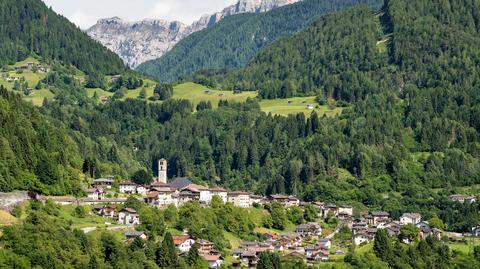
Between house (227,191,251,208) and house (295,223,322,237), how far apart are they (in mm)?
10309

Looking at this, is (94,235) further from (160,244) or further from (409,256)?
(409,256)

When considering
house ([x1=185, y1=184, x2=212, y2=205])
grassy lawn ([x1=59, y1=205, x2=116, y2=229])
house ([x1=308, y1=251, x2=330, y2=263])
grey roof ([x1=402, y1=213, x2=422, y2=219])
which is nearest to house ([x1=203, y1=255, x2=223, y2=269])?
grassy lawn ([x1=59, y1=205, x2=116, y2=229])

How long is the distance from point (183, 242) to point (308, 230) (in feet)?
116

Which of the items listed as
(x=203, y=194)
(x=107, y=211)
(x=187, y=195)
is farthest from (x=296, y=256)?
(x=203, y=194)

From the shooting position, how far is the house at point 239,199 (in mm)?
166750

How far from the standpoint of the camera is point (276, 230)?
525 ft

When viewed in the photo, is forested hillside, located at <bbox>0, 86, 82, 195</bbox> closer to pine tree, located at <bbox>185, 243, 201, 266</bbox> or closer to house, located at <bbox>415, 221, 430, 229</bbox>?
pine tree, located at <bbox>185, 243, 201, 266</bbox>

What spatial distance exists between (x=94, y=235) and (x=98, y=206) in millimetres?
20599

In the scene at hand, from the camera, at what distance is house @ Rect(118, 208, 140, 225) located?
13312cm

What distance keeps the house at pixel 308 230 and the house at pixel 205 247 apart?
27.9 m

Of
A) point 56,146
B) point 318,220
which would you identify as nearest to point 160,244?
point 56,146

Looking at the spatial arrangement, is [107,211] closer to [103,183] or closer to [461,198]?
[103,183]

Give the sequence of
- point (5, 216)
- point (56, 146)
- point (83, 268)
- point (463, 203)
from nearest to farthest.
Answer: point (83, 268), point (5, 216), point (56, 146), point (463, 203)

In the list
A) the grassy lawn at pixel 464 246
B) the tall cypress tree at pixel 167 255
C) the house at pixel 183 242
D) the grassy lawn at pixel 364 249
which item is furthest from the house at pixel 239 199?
the tall cypress tree at pixel 167 255
